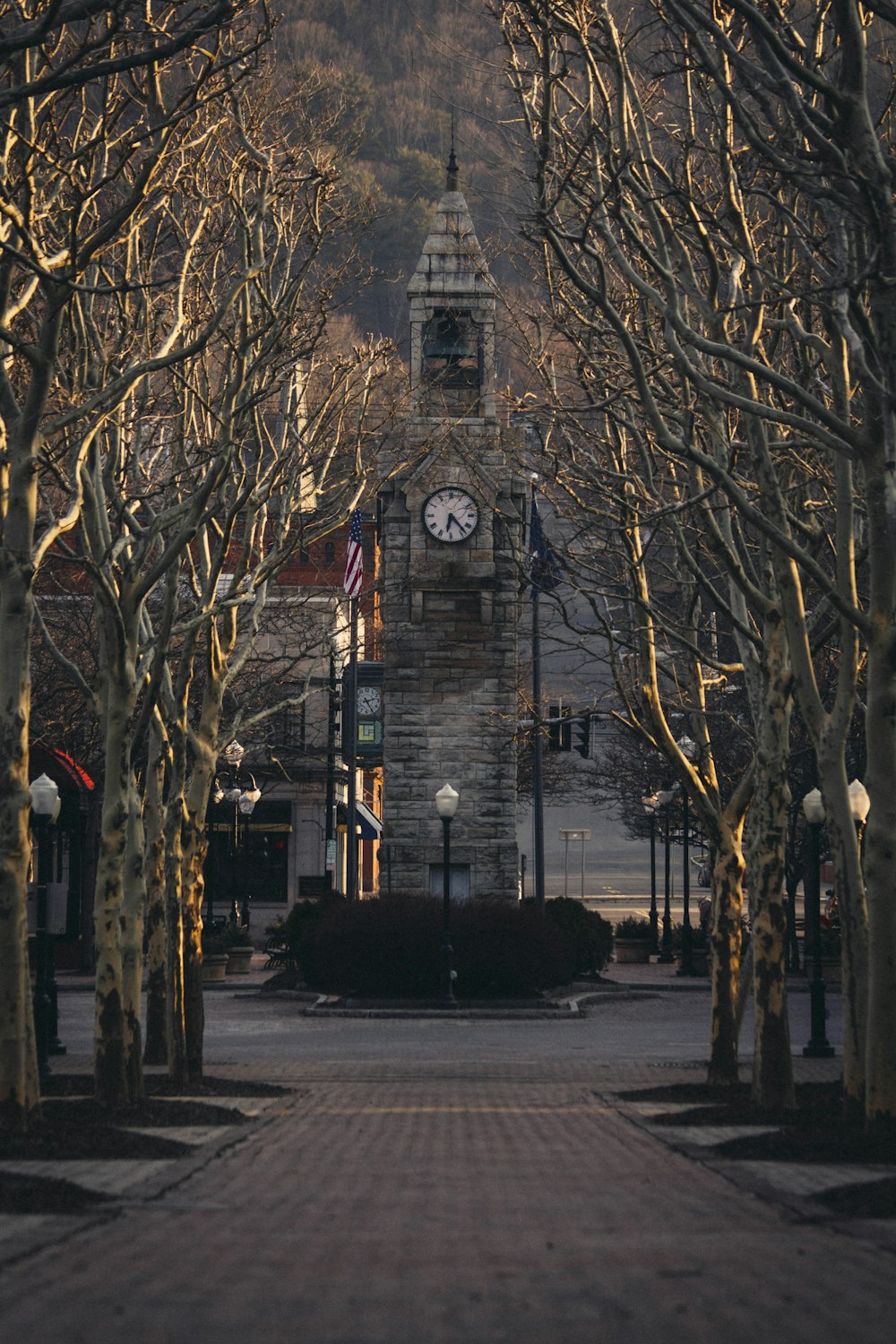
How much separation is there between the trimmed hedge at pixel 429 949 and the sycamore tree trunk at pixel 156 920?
Result: 440 inches

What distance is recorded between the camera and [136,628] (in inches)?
596

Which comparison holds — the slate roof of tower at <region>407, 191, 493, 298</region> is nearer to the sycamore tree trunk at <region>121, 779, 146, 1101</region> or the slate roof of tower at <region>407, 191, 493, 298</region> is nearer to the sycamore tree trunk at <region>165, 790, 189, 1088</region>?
the sycamore tree trunk at <region>165, 790, 189, 1088</region>

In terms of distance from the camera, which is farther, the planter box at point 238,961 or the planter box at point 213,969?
the planter box at point 238,961

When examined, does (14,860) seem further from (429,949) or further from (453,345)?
(453,345)

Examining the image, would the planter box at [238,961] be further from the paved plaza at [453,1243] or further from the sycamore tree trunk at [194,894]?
the paved plaza at [453,1243]

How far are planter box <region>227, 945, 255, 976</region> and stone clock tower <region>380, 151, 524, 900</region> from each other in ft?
14.8

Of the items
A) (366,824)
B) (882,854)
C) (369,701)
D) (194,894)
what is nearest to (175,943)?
(194,894)

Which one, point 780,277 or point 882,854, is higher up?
point 780,277

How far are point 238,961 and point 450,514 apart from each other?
10978 mm

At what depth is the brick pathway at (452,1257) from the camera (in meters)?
5.89

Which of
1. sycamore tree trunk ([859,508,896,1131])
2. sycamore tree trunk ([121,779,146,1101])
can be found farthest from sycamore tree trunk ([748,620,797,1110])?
sycamore tree trunk ([121,779,146,1101])

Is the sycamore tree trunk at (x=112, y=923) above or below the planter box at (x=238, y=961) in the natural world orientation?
above

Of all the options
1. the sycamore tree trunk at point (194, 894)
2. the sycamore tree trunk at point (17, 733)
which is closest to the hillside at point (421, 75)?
the sycamore tree trunk at point (17, 733)

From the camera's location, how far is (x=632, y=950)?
45812 millimetres
